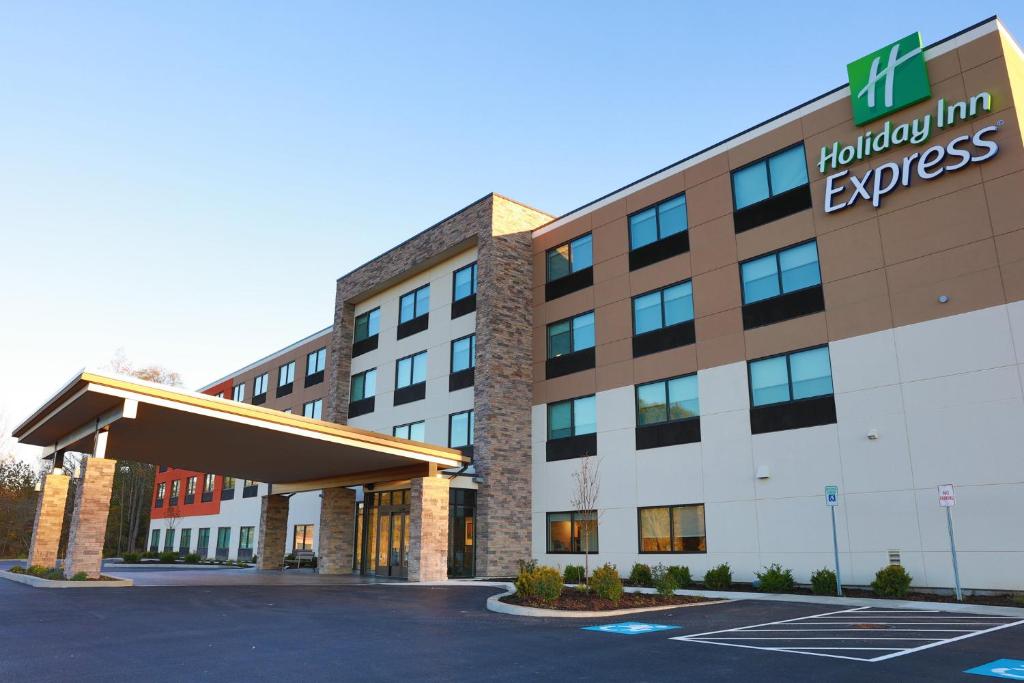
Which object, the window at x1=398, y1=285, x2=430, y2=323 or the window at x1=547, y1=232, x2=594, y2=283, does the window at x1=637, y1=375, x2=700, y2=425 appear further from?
the window at x1=398, y1=285, x2=430, y2=323

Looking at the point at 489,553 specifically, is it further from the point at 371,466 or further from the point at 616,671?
the point at 616,671

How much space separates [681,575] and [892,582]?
5.97 m

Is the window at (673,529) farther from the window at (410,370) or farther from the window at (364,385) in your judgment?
the window at (364,385)

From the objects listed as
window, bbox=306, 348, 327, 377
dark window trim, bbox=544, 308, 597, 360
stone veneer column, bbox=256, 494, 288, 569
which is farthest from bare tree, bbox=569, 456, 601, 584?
window, bbox=306, 348, 327, 377

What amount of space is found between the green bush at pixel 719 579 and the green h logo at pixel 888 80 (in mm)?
12662

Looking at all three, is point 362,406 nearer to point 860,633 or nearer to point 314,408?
point 314,408

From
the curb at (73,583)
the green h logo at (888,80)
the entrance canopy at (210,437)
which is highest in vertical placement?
the green h logo at (888,80)

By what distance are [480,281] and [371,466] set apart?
8102mm

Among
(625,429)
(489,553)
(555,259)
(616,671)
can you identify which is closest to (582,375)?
(625,429)


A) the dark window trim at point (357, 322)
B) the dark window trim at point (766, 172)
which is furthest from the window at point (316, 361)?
the dark window trim at point (766, 172)

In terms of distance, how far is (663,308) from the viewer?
2416 cm

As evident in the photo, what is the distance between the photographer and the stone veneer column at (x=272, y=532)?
33781 mm

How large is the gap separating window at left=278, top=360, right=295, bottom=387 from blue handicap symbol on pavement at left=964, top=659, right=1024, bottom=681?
1597 inches

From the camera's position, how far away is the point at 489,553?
2514cm
